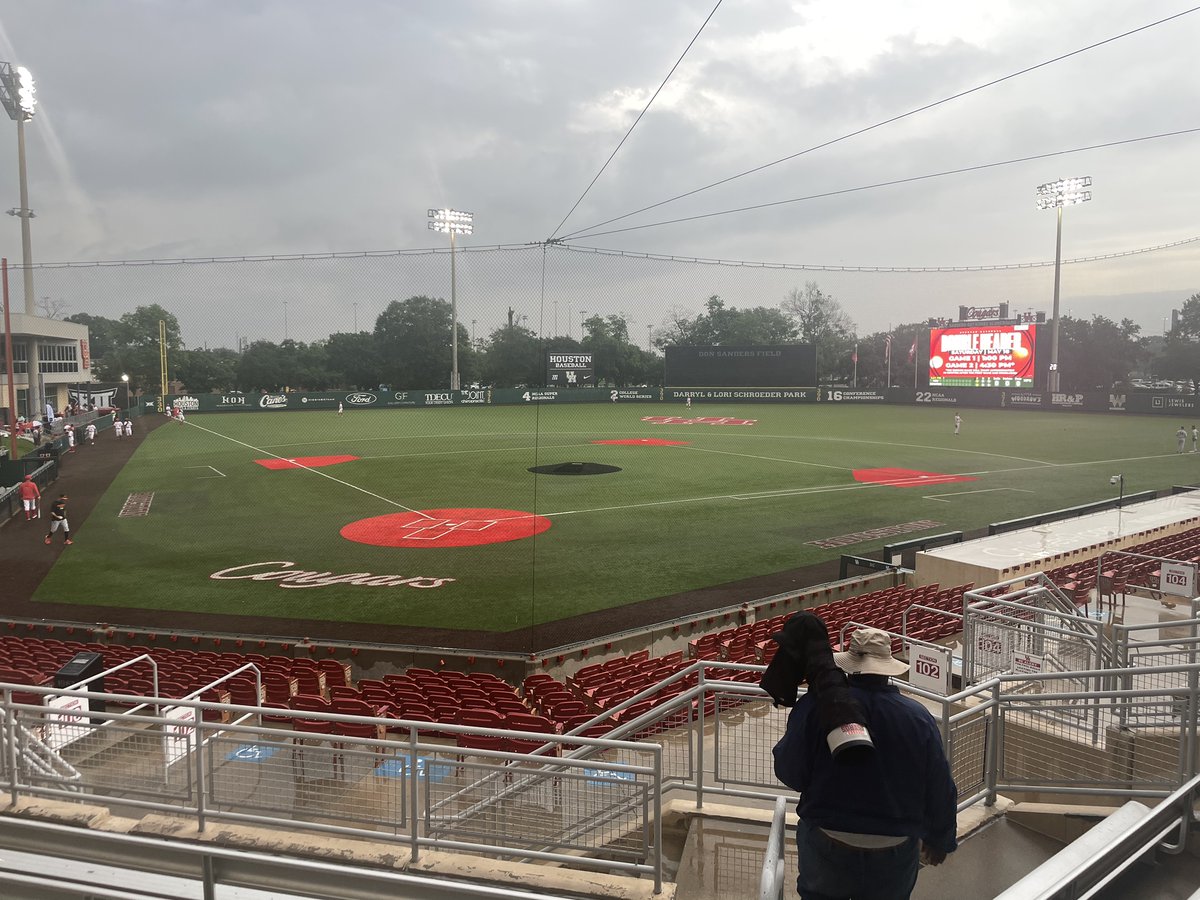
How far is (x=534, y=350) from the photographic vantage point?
29.3 m

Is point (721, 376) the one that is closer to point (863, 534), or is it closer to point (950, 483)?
point (950, 483)

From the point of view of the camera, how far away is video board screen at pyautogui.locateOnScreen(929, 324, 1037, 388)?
4103cm

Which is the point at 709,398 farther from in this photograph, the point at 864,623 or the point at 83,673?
the point at 83,673

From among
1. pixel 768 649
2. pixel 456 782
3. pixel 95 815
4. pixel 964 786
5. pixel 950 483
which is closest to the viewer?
pixel 95 815

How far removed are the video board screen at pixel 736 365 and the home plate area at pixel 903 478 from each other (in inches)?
957

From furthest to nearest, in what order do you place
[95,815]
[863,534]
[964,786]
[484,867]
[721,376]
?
[721,376] → [863,534] → [964,786] → [95,815] → [484,867]

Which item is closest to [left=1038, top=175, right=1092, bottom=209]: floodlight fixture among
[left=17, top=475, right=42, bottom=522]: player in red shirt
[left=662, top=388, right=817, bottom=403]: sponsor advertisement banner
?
[left=662, top=388, right=817, bottom=403]: sponsor advertisement banner

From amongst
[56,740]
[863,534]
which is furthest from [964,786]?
[863,534]

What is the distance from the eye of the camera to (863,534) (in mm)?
22531

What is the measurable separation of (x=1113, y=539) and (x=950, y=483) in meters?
12.7

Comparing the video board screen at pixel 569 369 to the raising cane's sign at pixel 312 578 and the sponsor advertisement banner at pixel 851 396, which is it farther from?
the sponsor advertisement banner at pixel 851 396

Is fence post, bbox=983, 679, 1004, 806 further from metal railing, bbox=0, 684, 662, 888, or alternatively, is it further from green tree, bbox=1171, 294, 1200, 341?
green tree, bbox=1171, 294, 1200, 341

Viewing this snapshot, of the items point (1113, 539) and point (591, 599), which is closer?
point (591, 599)

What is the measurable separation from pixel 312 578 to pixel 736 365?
43.4m
